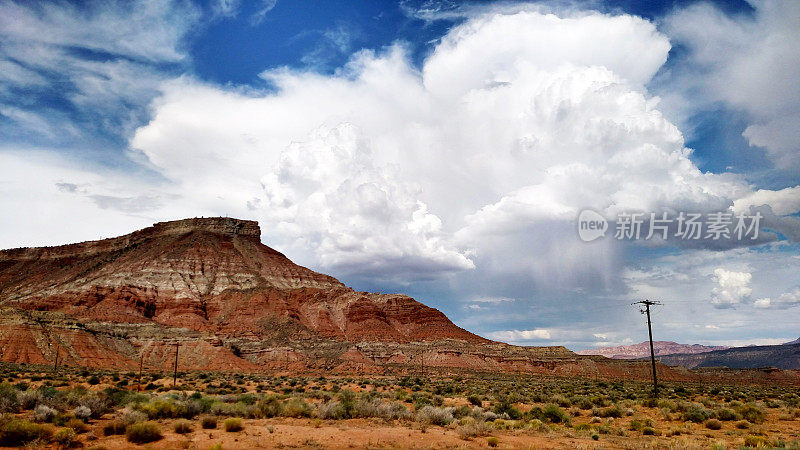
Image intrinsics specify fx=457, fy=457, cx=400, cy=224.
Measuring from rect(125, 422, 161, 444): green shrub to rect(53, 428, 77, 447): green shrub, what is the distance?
138 centimetres

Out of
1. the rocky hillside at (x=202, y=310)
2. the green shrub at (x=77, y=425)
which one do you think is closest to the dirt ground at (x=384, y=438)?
the green shrub at (x=77, y=425)

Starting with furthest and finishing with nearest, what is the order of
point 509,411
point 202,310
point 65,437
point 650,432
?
point 202,310
point 509,411
point 650,432
point 65,437

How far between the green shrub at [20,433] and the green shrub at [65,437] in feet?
0.95

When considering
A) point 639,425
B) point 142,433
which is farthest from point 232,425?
point 639,425

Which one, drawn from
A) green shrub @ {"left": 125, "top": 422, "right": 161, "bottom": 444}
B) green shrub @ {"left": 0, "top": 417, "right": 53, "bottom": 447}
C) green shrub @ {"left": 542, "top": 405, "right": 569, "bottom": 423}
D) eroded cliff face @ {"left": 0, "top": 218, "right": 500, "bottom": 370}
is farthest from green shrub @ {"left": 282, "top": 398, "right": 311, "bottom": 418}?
eroded cliff face @ {"left": 0, "top": 218, "right": 500, "bottom": 370}

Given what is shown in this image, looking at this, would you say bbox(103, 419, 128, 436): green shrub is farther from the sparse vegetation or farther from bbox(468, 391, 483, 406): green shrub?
bbox(468, 391, 483, 406): green shrub

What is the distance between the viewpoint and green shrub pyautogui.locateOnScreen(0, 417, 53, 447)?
1230 centimetres

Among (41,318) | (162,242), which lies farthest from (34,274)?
(41,318)

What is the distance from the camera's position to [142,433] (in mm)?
13727

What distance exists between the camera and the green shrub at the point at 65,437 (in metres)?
12.8

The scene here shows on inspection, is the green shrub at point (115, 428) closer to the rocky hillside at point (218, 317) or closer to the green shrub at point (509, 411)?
the green shrub at point (509, 411)

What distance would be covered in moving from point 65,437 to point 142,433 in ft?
6.32

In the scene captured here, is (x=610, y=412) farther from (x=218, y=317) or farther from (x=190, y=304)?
(x=190, y=304)

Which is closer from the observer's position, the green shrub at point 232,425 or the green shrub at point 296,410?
the green shrub at point 232,425
